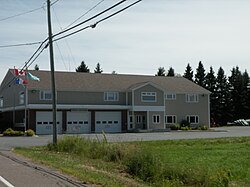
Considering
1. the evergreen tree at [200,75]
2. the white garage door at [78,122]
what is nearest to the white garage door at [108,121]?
the white garage door at [78,122]

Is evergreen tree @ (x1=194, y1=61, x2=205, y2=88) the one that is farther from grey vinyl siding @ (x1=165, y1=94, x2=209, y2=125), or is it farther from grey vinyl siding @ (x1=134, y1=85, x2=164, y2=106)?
grey vinyl siding @ (x1=134, y1=85, x2=164, y2=106)

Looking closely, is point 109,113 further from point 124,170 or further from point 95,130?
→ point 124,170

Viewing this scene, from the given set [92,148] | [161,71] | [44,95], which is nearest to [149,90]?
[44,95]

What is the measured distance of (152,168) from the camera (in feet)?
53.1

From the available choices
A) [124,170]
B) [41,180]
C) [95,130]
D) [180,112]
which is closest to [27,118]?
[95,130]

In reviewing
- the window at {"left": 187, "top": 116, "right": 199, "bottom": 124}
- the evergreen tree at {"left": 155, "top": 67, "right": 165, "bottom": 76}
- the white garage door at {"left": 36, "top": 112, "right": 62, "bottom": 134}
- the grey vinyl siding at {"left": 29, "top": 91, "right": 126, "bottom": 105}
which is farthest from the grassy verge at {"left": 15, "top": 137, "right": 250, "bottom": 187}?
the evergreen tree at {"left": 155, "top": 67, "right": 165, "bottom": 76}

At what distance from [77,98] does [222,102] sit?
44.7m

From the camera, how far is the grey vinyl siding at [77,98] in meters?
55.4

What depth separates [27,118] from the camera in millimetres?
54719

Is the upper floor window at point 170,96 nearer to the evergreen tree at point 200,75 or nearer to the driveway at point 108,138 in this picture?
the driveway at point 108,138

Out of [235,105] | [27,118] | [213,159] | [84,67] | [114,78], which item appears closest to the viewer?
[213,159]

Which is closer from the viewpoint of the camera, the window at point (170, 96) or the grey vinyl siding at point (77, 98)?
the grey vinyl siding at point (77, 98)

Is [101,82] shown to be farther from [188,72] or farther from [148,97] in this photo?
[188,72]

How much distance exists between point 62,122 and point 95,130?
436cm
